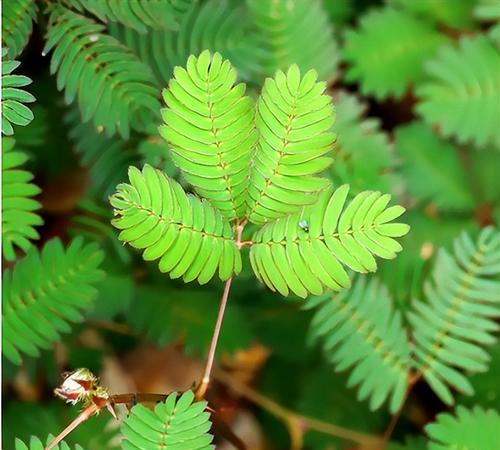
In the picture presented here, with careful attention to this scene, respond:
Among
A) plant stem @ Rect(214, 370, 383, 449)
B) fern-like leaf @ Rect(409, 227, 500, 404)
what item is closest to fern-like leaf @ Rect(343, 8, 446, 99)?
fern-like leaf @ Rect(409, 227, 500, 404)

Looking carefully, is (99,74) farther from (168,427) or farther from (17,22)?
(168,427)

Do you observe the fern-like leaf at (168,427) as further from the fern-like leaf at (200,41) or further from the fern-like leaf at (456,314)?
the fern-like leaf at (200,41)

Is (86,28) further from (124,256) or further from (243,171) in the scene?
(124,256)

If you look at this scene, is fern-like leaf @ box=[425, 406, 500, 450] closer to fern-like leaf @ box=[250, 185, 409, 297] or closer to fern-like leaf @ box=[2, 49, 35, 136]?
fern-like leaf @ box=[250, 185, 409, 297]

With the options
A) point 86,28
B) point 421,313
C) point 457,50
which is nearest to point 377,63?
point 457,50

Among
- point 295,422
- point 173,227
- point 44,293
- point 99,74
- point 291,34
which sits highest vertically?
point 291,34

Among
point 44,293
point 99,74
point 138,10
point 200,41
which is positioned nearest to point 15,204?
point 44,293

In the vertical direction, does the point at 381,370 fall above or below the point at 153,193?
below
